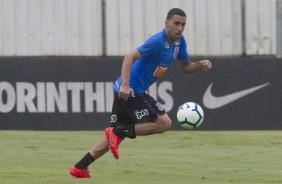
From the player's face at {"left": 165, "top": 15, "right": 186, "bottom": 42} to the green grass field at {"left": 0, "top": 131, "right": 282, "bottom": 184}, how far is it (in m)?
1.74

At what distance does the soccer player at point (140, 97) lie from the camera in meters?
10.6

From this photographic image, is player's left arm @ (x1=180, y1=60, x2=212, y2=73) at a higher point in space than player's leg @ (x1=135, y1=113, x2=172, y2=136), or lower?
higher

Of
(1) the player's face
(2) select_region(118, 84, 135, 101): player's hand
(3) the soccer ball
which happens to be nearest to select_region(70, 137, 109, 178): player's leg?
(2) select_region(118, 84, 135, 101): player's hand

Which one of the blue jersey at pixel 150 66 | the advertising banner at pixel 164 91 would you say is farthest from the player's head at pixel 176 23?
the advertising banner at pixel 164 91

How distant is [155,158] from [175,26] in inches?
131

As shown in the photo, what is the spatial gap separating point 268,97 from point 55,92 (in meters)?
4.56

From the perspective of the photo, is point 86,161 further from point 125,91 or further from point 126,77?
point 126,77

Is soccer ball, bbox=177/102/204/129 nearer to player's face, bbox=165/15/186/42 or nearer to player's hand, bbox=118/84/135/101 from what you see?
player's face, bbox=165/15/186/42

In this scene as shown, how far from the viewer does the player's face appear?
10852 millimetres

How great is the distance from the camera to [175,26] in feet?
35.8

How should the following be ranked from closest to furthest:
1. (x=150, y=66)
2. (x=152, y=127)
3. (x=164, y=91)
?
1. (x=152, y=127)
2. (x=150, y=66)
3. (x=164, y=91)

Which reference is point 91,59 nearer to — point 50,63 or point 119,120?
point 50,63

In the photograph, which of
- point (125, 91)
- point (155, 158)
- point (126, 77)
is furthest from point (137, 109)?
point (155, 158)

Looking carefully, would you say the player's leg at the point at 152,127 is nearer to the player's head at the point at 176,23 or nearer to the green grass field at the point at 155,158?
the green grass field at the point at 155,158
